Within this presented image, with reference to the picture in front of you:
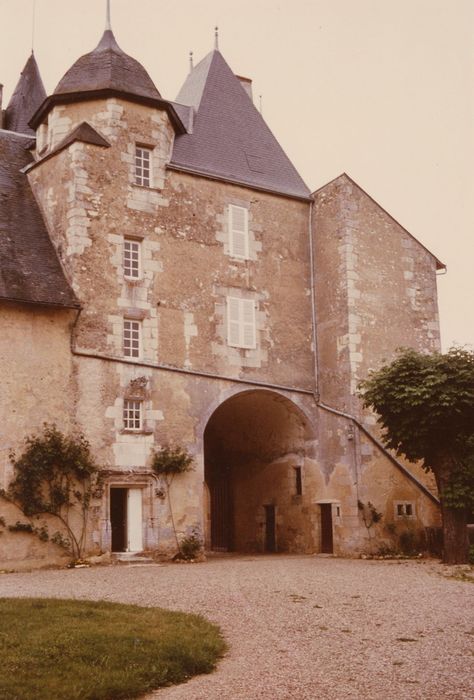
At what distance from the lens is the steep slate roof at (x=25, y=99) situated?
92.5ft

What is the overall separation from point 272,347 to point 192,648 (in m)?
14.2

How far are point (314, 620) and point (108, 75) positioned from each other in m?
15.6

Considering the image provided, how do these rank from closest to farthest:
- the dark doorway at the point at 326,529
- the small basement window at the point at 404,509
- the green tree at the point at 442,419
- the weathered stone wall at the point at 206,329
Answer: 1. the green tree at the point at 442,419
2. the weathered stone wall at the point at 206,329
3. the small basement window at the point at 404,509
4. the dark doorway at the point at 326,529

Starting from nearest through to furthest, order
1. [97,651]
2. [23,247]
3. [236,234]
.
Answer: [97,651] → [23,247] → [236,234]

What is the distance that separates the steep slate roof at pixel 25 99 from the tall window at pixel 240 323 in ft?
36.2

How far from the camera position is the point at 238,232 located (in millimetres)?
21844

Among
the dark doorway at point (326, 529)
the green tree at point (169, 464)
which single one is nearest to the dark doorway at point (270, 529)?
the dark doorway at point (326, 529)

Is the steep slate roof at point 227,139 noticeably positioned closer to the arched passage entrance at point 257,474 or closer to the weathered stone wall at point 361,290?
the weathered stone wall at point 361,290

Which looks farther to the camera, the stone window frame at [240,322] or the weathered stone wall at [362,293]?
the weathered stone wall at [362,293]

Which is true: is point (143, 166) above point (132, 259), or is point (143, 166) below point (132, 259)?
above

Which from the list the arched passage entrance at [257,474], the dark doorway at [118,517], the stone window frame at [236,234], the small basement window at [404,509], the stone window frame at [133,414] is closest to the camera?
the dark doorway at [118,517]

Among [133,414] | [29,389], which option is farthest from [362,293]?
[29,389]

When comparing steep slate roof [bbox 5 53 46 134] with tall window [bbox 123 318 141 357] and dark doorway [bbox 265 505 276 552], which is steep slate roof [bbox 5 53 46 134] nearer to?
tall window [bbox 123 318 141 357]

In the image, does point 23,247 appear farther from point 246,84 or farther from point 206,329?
point 246,84
